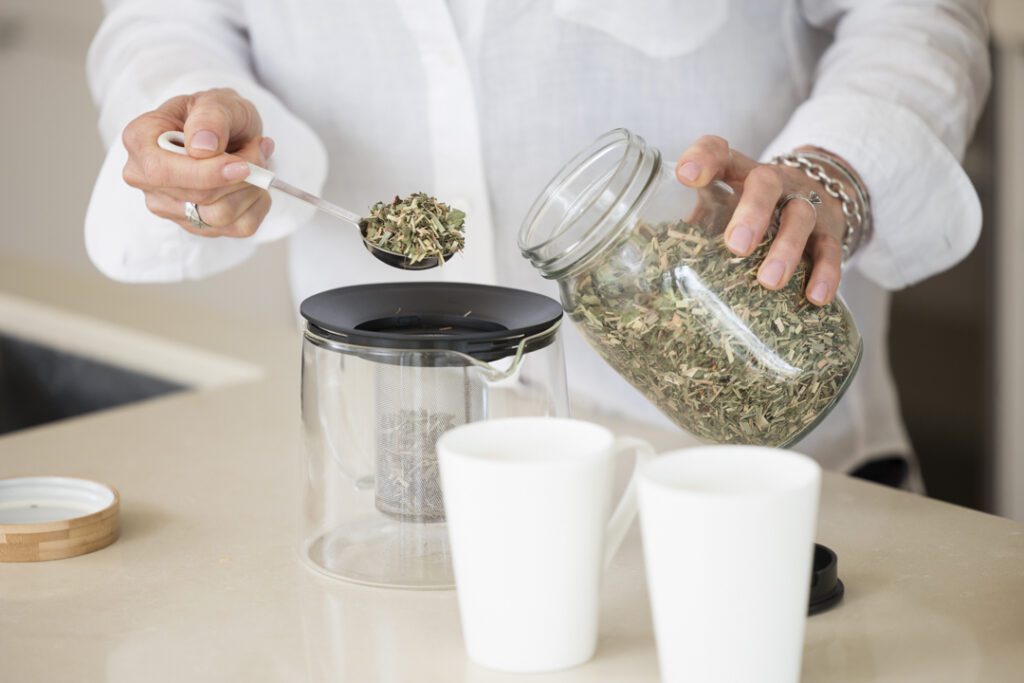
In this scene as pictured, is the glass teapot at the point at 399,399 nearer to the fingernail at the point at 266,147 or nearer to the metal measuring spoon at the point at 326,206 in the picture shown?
the metal measuring spoon at the point at 326,206

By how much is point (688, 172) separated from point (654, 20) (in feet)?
1.44

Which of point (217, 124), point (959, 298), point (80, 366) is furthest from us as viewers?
point (959, 298)

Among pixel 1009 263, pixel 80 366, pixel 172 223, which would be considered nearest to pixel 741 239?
pixel 172 223

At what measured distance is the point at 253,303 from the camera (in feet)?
11.0

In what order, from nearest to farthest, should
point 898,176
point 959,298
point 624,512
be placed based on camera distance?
1. point 624,512
2. point 898,176
3. point 959,298

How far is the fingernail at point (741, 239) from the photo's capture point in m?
0.73

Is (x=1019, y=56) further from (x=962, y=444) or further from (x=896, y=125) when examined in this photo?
(x=896, y=125)

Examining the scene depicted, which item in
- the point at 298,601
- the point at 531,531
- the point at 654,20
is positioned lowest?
the point at 298,601

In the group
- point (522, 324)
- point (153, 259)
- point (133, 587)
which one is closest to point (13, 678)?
point (133, 587)

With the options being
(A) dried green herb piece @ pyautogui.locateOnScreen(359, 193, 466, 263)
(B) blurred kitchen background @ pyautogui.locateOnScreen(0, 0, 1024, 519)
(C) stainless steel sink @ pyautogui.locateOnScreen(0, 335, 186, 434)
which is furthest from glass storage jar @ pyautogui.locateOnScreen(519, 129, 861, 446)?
(B) blurred kitchen background @ pyautogui.locateOnScreen(0, 0, 1024, 519)

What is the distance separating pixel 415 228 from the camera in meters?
0.87

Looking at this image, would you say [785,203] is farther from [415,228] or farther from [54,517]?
[54,517]

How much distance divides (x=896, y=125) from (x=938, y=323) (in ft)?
4.67

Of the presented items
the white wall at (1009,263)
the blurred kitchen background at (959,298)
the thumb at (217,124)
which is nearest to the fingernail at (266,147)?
the thumb at (217,124)
